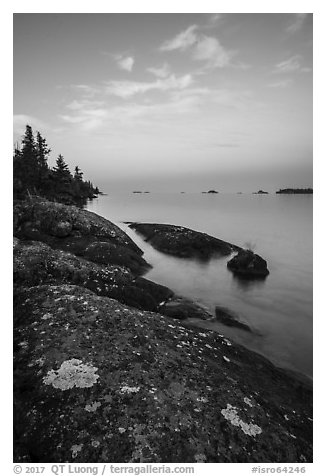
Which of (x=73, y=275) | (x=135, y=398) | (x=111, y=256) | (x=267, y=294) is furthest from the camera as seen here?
(x=267, y=294)

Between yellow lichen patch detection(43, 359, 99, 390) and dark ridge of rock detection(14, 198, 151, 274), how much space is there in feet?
48.0

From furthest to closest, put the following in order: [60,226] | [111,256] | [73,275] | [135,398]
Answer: [60,226]
[111,256]
[73,275]
[135,398]

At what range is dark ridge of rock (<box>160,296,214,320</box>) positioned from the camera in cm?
1518

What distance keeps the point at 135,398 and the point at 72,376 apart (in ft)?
4.90

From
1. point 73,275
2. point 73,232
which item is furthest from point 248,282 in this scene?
point 73,275

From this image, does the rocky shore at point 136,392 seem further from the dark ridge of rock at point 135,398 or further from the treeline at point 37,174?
the treeline at point 37,174

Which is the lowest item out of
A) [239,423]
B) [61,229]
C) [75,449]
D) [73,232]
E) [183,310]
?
[183,310]

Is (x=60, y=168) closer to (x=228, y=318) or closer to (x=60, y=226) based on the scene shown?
(x=60, y=226)

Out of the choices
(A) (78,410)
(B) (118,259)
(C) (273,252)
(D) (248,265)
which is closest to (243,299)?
(D) (248,265)

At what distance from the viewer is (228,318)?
53.3ft

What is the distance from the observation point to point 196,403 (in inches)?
237

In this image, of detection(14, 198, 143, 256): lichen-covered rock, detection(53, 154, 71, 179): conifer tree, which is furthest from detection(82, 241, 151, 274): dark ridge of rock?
detection(53, 154, 71, 179): conifer tree
